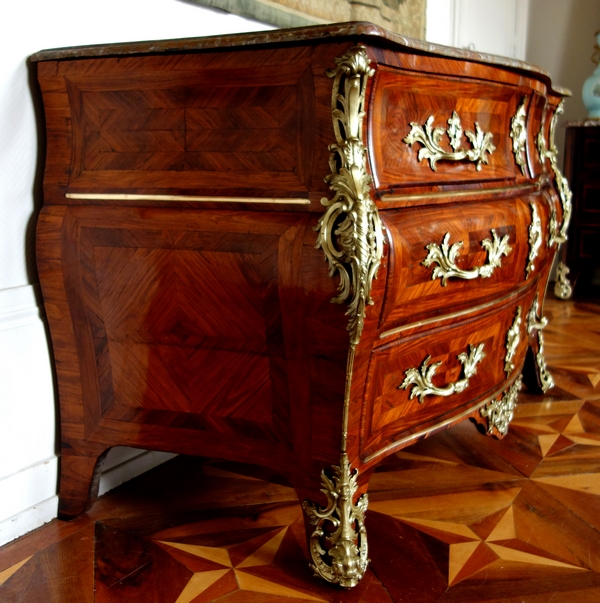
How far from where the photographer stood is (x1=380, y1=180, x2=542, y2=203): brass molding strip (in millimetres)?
970

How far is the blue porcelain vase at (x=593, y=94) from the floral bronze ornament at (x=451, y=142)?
209 cm

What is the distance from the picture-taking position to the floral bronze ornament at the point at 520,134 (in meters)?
1.27

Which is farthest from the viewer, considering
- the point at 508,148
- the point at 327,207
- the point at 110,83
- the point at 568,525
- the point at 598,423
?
the point at 598,423

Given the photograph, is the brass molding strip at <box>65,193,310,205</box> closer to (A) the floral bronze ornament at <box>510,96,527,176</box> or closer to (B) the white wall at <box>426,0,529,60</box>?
(A) the floral bronze ornament at <box>510,96,527,176</box>

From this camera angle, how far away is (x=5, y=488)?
43.6 inches

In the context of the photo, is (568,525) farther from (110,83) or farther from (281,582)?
(110,83)

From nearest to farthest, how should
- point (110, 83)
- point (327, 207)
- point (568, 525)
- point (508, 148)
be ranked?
1. point (327, 207)
2. point (110, 83)
3. point (568, 525)
4. point (508, 148)

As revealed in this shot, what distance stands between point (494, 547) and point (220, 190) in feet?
2.28

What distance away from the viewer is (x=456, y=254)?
1.08 metres

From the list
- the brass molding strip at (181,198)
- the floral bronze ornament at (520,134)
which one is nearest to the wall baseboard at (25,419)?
the brass molding strip at (181,198)

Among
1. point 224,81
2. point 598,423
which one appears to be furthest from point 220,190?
point 598,423

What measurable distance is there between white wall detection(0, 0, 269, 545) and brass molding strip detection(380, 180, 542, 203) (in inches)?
23.3

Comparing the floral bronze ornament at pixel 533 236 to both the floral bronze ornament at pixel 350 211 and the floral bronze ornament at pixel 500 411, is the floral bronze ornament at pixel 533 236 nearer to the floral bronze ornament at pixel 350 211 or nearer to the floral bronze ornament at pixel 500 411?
the floral bronze ornament at pixel 500 411

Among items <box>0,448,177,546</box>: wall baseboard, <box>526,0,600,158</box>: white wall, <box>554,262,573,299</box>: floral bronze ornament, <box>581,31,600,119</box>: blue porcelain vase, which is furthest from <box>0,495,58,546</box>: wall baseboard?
<box>526,0,600,158</box>: white wall
